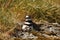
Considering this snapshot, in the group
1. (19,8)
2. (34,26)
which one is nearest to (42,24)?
(34,26)

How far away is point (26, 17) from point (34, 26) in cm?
26

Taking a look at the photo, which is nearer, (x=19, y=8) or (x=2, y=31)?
(x=2, y=31)

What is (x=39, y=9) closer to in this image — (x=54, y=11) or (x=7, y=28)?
(x=54, y=11)

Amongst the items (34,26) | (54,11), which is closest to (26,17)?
(34,26)

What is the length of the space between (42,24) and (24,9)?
53cm

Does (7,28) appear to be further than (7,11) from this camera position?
No

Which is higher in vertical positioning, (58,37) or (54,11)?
(54,11)

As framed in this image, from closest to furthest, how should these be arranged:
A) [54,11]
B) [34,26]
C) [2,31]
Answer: [2,31] → [34,26] → [54,11]

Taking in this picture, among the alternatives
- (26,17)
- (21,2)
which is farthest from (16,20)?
(21,2)

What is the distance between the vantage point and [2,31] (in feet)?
18.4

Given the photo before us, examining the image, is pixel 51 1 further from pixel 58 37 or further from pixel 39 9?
pixel 58 37

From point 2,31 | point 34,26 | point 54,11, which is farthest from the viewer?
point 54,11

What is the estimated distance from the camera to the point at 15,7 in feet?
20.7

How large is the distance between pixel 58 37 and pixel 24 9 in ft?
A: 3.39
